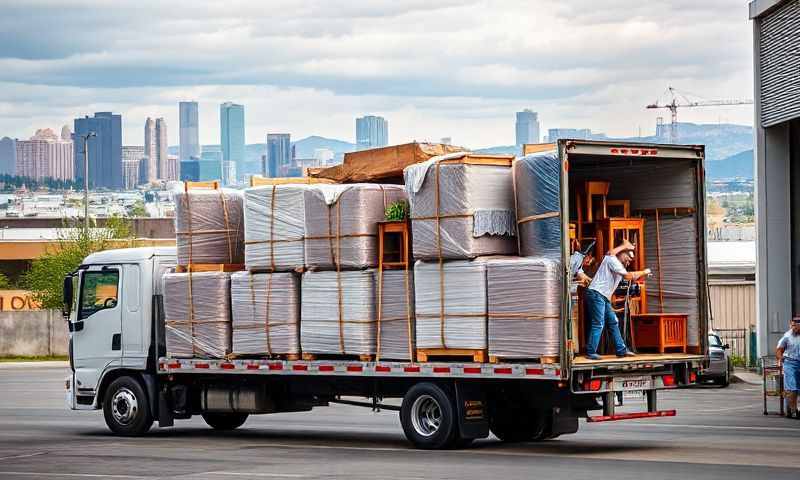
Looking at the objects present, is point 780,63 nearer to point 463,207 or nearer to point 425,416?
point 463,207

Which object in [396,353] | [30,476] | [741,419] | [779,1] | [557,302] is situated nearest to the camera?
[30,476]

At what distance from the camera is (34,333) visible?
51.6 meters

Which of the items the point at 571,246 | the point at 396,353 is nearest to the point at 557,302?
the point at 571,246

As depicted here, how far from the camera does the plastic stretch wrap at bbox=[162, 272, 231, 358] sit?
756 inches

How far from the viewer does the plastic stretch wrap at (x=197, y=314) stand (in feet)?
63.0

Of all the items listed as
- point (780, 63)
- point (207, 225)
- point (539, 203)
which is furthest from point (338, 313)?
point (780, 63)

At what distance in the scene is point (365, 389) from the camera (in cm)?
1808

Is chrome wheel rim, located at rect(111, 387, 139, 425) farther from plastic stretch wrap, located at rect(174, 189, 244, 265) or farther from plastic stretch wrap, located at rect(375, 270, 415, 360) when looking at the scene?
plastic stretch wrap, located at rect(375, 270, 415, 360)

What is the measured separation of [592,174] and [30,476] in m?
8.11

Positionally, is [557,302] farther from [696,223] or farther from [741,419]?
[741,419]

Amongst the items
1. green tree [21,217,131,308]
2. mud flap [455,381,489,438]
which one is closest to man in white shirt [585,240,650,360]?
mud flap [455,381,489,438]

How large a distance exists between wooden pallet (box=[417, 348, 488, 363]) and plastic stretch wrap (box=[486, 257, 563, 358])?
0.17 metres

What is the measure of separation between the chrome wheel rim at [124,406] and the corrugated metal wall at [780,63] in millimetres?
15630

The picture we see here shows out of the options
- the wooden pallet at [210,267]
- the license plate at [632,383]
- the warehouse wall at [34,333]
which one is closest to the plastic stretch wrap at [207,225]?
the wooden pallet at [210,267]
